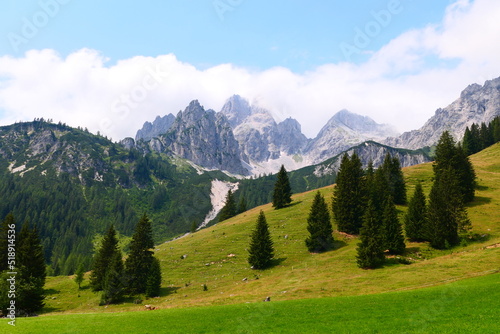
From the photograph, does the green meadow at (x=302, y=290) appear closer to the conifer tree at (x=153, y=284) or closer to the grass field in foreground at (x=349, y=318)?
the grass field in foreground at (x=349, y=318)

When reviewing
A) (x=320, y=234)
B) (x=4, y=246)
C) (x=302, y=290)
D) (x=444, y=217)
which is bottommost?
(x=302, y=290)

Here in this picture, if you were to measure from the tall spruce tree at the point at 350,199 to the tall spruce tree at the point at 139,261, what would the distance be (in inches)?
1737

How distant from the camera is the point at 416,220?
60.1m

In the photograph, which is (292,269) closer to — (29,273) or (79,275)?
(79,275)

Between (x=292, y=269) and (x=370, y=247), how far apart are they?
15.1m

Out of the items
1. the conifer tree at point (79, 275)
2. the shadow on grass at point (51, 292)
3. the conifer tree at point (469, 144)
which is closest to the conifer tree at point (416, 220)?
the conifer tree at point (79, 275)

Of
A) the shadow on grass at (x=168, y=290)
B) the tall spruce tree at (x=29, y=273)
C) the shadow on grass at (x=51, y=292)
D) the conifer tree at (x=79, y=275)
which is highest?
the tall spruce tree at (x=29, y=273)

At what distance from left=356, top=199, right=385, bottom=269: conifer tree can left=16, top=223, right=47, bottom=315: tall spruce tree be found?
52927 mm

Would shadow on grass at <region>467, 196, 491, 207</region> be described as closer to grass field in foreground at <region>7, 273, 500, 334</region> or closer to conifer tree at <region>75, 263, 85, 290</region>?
grass field in foreground at <region>7, 273, 500, 334</region>

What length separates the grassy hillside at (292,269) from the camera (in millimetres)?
39969

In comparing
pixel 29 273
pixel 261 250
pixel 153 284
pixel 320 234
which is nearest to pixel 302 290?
pixel 261 250

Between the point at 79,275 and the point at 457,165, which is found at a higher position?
the point at 457,165

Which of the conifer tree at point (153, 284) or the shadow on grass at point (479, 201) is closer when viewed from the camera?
the conifer tree at point (153, 284)

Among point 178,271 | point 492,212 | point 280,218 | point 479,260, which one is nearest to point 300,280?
point 479,260
